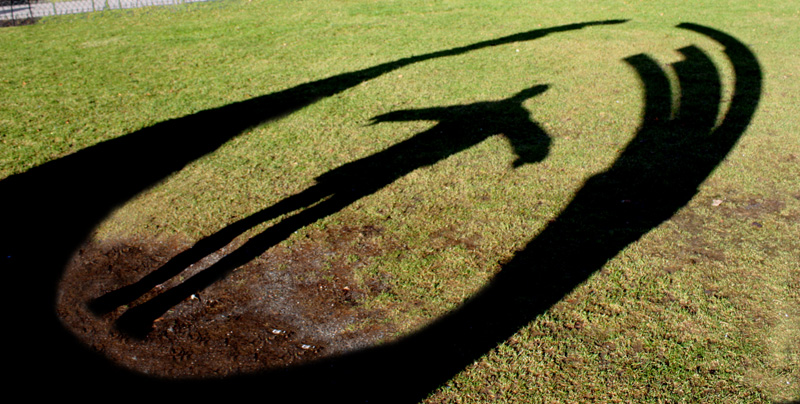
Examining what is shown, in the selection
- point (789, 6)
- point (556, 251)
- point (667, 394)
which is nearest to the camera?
point (667, 394)

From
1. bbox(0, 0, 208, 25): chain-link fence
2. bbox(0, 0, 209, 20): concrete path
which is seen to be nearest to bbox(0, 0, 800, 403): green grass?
bbox(0, 0, 208, 25): chain-link fence

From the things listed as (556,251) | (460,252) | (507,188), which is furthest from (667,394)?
(507,188)

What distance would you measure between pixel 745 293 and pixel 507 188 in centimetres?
243

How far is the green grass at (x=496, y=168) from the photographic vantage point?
159 inches

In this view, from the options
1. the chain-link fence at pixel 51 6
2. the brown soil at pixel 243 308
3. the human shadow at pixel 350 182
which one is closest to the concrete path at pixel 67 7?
the chain-link fence at pixel 51 6

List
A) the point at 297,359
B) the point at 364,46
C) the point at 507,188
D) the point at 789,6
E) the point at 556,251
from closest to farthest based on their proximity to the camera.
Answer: the point at 297,359
the point at 556,251
the point at 507,188
the point at 364,46
the point at 789,6

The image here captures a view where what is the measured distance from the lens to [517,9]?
16.2 metres

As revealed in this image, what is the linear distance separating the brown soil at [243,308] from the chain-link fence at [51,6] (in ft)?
46.3

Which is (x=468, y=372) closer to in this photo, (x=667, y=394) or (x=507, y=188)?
(x=667, y=394)

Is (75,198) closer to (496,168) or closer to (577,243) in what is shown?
(496,168)

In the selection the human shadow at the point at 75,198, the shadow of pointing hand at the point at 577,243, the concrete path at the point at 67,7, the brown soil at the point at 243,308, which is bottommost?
the shadow of pointing hand at the point at 577,243

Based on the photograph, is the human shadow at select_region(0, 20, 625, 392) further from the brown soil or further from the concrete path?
the concrete path

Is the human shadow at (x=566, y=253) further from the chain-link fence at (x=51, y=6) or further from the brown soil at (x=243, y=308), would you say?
the chain-link fence at (x=51, y=6)

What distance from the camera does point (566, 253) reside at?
16.9 feet
